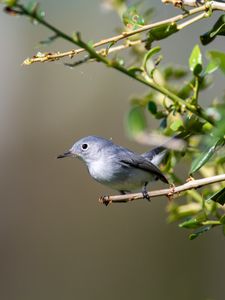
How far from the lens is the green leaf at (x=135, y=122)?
61.3 inches

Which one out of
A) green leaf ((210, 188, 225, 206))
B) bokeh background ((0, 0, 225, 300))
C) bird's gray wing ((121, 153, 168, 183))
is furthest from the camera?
bokeh background ((0, 0, 225, 300))

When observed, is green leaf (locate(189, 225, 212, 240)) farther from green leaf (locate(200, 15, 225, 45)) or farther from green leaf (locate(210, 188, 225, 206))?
green leaf (locate(200, 15, 225, 45))

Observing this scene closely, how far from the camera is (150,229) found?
6.18m

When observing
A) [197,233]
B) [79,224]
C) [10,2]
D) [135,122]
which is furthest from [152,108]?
[79,224]

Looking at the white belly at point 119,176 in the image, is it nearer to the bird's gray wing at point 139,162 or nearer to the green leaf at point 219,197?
the bird's gray wing at point 139,162

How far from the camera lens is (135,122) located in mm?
1581

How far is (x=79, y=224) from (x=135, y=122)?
5109 millimetres

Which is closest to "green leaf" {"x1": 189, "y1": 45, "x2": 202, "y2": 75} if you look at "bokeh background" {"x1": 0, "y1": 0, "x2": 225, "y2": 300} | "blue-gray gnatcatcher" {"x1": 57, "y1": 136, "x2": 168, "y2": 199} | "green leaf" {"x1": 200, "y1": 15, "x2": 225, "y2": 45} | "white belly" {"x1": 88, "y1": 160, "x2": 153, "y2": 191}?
"green leaf" {"x1": 200, "y1": 15, "x2": 225, "y2": 45}

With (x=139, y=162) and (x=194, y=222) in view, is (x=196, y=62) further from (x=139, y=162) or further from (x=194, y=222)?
(x=139, y=162)

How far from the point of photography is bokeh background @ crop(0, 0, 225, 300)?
5.57m

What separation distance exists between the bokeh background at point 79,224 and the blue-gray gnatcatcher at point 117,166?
2.56 m

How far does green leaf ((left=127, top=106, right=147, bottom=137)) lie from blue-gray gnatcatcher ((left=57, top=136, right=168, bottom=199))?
26.7 inches

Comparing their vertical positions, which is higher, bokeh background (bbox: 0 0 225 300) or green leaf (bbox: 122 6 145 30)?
bokeh background (bbox: 0 0 225 300)

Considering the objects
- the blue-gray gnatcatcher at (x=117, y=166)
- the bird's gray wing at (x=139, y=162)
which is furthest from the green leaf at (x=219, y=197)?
the blue-gray gnatcatcher at (x=117, y=166)
